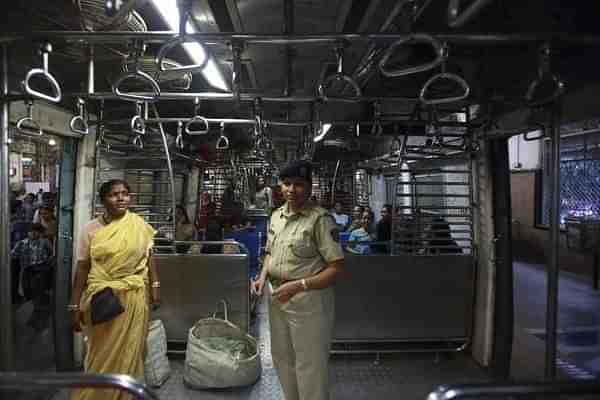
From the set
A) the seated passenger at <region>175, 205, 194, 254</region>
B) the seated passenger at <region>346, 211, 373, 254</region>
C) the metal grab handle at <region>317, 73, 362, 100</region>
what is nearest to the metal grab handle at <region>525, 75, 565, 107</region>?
the metal grab handle at <region>317, 73, 362, 100</region>

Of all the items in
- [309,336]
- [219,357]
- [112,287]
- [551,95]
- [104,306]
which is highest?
[551,95]

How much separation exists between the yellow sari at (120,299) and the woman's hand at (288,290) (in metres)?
1.05

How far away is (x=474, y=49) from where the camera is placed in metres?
3.26

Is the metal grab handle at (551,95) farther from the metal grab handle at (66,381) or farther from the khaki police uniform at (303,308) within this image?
the metal grab handle at (66,381)

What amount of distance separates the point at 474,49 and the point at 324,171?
727 cm

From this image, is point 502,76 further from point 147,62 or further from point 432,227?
point 147,62

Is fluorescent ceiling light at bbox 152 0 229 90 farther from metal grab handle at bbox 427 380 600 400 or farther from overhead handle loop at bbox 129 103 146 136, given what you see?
metal grab handle at bbox 427 380 600 400

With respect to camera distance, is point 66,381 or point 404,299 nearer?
point 66,381

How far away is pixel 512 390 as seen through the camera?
981 millimetres

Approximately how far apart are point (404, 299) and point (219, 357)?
1.80 metres

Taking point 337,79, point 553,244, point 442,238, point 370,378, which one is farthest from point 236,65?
point 370,378

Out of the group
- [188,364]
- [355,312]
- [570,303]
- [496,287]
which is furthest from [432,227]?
[570,303]

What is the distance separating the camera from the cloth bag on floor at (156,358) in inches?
130

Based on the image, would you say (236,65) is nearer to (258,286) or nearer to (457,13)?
(457,13)
